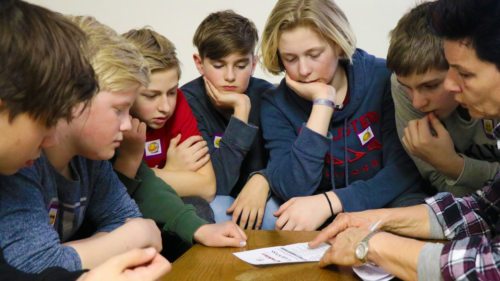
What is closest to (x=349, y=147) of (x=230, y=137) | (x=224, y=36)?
(x=230, y=137)

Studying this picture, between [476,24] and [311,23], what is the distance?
0.84m

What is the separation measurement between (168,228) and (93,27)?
581 millimetres

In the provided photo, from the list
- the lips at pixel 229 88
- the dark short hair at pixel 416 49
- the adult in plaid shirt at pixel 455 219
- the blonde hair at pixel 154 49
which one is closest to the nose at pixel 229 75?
the lips at pixel 229 88

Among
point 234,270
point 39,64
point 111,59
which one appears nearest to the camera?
point 39,64

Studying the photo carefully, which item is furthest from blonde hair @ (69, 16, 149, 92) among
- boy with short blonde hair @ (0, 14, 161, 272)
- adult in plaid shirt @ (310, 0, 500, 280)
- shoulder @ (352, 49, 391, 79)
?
shoulder @ (352, 49, 391, 79)

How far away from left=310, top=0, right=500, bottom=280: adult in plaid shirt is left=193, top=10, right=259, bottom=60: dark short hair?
93 centimetres

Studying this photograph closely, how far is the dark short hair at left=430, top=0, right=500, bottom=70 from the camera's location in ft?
3.78

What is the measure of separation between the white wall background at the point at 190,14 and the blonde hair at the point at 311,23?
0.92 metres

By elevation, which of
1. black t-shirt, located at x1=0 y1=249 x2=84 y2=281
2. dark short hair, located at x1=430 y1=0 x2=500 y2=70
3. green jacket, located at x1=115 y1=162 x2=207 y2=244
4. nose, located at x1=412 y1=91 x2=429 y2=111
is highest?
dark short hair, located at x1=430 y1=0 x2=500 y2=70

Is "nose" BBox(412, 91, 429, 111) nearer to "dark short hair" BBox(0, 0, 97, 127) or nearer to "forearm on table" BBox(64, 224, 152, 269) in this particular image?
"forearm on table" BBox(64, 224, 152, 269)

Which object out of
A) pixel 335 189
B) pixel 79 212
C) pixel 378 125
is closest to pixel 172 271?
pixel 79 212

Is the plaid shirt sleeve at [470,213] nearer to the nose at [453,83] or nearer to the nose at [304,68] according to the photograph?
the nose at [453,83]

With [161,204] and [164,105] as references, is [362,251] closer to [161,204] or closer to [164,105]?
[161,204]

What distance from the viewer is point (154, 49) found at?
192 centimetres
